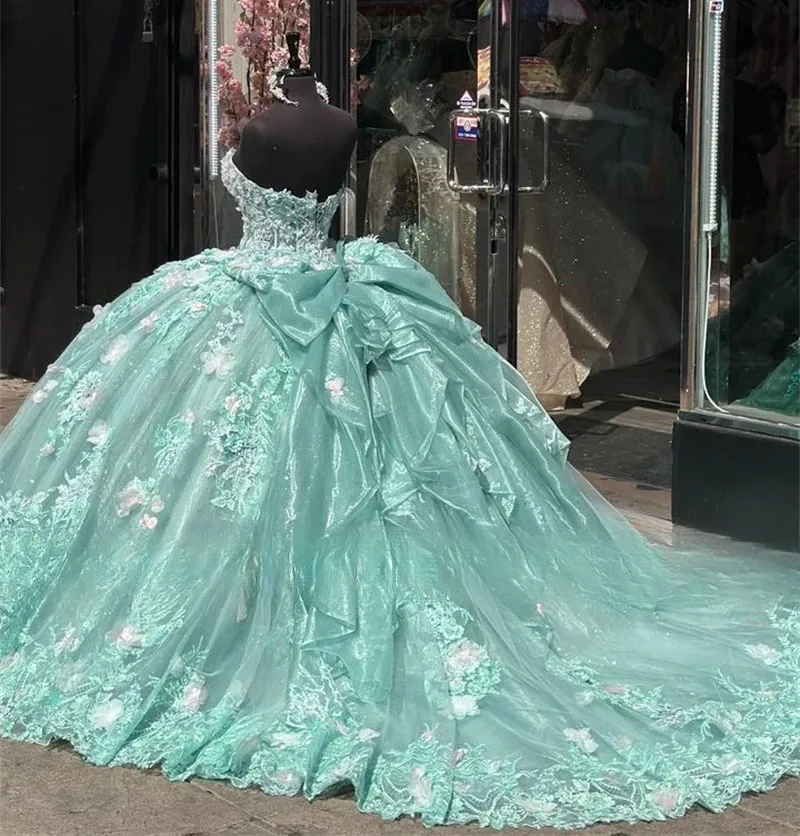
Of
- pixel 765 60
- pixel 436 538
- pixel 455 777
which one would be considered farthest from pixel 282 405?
pixel 765 60

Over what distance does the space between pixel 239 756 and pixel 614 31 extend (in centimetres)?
493

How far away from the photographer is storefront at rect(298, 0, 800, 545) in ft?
17.9

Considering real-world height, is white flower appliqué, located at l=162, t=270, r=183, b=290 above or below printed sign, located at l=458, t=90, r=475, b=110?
below

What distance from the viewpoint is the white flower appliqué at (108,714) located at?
348 cm

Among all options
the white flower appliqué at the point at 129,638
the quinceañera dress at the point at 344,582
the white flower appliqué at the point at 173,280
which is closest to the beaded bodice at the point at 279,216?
the quinceañera dress at the point at 344,582

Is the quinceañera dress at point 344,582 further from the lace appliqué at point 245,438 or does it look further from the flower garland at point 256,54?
the flower garland at point 256,54

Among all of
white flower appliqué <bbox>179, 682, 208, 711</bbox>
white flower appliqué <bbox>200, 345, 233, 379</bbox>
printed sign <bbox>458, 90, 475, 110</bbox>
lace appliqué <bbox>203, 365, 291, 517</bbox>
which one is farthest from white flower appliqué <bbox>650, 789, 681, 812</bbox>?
printed sign <bbox>458, 90, 475, 110</bbox>

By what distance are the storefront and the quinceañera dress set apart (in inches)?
54.6

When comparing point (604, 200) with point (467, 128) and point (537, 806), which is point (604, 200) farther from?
point (537, 806)

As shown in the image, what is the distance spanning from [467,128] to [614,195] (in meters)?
1.26

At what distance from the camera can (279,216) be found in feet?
13.5

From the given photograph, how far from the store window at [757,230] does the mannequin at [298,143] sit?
1932mm

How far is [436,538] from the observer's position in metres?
3.71

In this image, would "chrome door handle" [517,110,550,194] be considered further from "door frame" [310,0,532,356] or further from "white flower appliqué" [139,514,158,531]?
"white flower appliqué" [139,514,158,531]
